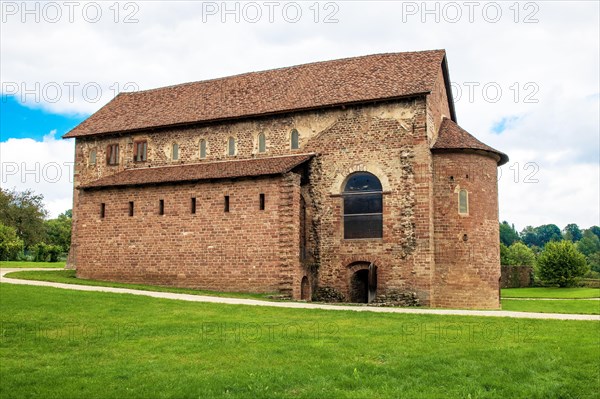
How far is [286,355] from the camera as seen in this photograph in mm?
Answer: 12570

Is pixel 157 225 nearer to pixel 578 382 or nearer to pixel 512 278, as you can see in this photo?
pixel 578 382

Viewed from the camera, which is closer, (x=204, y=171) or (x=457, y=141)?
(x=457, y=141)

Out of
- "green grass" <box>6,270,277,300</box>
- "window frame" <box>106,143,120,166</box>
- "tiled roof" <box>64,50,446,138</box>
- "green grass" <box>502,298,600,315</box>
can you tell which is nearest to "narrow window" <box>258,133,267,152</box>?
"tiled roof" <box>64,50,446,138</box>

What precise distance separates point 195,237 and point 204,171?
11.2ft

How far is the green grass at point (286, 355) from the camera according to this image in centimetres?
1060

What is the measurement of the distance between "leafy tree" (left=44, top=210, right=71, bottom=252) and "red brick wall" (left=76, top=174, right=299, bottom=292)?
2332 inches

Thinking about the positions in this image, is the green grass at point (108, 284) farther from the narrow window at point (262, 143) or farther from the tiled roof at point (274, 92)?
the tiled roof at point (274, 92)

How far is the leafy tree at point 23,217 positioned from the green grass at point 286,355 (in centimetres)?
6594

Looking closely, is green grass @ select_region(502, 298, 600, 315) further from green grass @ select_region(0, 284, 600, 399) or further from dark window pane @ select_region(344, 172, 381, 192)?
green grass @ select_region(0, 284, 600, 399)

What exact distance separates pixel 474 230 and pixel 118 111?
863 inches

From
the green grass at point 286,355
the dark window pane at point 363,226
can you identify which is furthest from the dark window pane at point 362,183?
the green grass at point 286,355

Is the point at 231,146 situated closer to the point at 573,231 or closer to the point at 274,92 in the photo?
the point at 274,92

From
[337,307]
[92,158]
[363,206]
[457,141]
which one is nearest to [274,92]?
[363,206]

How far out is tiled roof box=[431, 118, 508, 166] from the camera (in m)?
27.7
